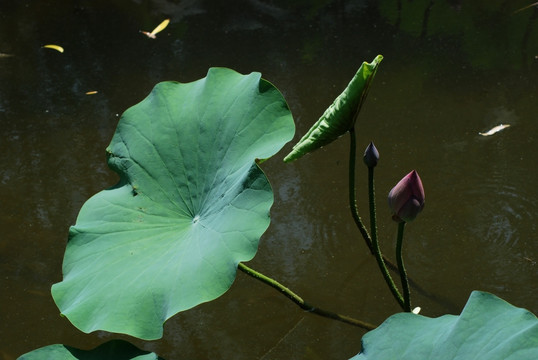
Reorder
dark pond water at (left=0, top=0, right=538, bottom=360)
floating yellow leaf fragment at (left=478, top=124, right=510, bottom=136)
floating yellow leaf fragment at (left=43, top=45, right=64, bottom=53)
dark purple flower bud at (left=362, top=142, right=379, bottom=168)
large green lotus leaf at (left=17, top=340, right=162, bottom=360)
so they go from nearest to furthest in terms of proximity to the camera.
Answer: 1. large green lotus leaf at (left=17, top=340, right=162, bottom=360)
2. dark purple flower bud at (left=362, top=142, right=379, bottom=168)
3. dark pond water at (left=0, top=0, right=538, bottom=360)
4. floating yellow leaf fragment at (left=478, top=124, right=510, bottom=136)
5. floating yellow leaf fragment at (left=43, top=45, right=64, bottom=53)

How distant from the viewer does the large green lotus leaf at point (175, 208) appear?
1560 mm

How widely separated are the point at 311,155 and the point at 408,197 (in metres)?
1.22

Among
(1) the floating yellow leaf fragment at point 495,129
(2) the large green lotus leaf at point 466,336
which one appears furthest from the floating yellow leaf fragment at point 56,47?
(2) the large green lotus leaf at point 466,336

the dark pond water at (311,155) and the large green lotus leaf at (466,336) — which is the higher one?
the large green lotus leaf at (466,336)

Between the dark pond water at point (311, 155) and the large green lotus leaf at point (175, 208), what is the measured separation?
1.53 feet

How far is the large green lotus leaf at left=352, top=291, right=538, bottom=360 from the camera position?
3.97ft

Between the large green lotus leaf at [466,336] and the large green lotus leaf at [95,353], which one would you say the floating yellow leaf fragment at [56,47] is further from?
the large green lotus leaf at [466,336]

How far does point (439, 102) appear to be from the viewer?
3.03m

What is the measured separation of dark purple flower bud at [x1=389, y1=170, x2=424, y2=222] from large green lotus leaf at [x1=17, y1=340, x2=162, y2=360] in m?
0.63

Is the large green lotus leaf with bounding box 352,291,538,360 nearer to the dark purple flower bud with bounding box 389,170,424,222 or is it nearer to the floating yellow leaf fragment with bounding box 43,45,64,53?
the dark purple flower bud with bounding box 389,170,424,222

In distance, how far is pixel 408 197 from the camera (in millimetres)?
1600

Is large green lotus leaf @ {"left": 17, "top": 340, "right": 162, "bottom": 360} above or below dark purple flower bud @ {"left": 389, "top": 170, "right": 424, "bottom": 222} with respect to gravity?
below

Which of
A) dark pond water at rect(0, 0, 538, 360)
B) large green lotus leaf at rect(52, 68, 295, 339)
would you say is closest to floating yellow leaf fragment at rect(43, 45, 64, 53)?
dark pond water at rect(0, 0, 538, 360)

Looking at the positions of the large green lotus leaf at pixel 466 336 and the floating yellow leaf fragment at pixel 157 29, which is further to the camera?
the floating yellow leaf fragment at pixel 157 29
